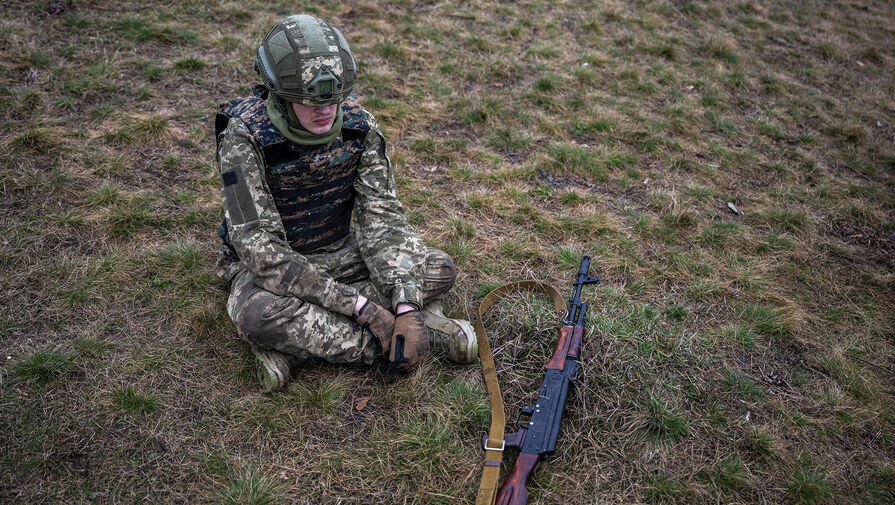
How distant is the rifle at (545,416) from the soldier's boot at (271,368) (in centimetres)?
125

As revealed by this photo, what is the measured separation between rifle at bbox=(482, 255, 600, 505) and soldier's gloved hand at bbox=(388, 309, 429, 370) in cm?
64

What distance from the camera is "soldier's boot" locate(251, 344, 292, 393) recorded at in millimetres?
3488

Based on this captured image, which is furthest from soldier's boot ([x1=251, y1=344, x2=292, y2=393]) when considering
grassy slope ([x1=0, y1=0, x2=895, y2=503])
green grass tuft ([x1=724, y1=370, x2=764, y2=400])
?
green grass tuft ([x1=724, y1=370, x2=764, y2=400])

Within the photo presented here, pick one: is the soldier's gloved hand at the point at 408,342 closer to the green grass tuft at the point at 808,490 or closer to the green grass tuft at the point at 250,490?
the green grass tuft at the point at 250,490

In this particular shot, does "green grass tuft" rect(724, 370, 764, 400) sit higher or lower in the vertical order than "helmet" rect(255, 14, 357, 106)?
lower

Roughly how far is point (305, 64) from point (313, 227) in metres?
1.11

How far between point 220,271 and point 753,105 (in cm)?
712

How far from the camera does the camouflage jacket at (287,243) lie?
11.2 feet

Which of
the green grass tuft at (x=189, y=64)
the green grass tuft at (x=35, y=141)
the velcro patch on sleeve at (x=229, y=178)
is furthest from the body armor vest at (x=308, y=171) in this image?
the green grass tuft at (x=189, y=64)

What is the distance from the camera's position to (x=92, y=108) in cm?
596

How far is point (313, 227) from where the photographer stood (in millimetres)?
3943

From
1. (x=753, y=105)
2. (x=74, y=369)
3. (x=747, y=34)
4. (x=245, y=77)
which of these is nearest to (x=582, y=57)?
(x=753, y=105)

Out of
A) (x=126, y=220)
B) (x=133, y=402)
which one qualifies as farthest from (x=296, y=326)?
(x=126, y=220)

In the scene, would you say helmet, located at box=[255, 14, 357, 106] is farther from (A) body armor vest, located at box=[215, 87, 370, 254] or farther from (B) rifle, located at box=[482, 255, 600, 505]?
(B) rifle, located at box=[482, 255, 600, 505]
